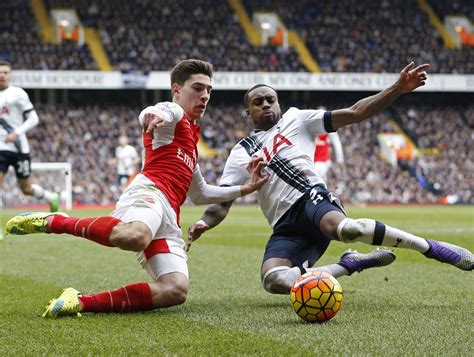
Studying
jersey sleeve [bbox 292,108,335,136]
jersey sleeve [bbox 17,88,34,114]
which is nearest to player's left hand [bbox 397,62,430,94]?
jersey sleeve [bbox 292,108,335,136]

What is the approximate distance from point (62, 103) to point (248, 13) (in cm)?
1150


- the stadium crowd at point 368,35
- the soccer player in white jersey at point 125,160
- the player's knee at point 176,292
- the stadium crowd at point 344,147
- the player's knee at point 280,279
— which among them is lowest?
the stadium crowd at point 344,147

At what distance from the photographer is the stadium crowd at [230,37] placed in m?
36.8

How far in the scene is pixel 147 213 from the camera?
4863 mm

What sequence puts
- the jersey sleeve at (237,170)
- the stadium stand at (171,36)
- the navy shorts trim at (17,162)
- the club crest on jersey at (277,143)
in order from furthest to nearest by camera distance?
the stadium stand at (171,36) < the navy shorts trim at (17,162) < the jersey sleeve at (237,170) < the club crest on jersey at (277,143)

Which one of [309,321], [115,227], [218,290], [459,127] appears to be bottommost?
[459,127]

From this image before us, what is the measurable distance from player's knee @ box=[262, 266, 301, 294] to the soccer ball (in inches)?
30.9

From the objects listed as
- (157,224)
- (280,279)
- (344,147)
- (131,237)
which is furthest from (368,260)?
(344,147)

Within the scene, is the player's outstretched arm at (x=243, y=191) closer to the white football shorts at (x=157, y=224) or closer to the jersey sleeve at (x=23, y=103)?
the white football shorts at (x=157, y=224)

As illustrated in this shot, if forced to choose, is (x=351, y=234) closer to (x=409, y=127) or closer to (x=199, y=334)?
(x=199, y=334)

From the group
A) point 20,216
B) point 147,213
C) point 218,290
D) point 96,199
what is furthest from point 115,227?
point 96,199

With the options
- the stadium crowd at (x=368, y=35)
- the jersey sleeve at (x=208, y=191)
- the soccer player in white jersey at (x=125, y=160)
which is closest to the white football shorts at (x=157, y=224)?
the jersey sleeve at (x=208, y=191)

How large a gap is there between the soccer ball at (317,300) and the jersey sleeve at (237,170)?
1.63 m

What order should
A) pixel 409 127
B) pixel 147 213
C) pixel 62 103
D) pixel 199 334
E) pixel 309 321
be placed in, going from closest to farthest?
pixel 199 334
pixel 309 321
pixel 147 213
pixel 62 103
pixel 409 127
